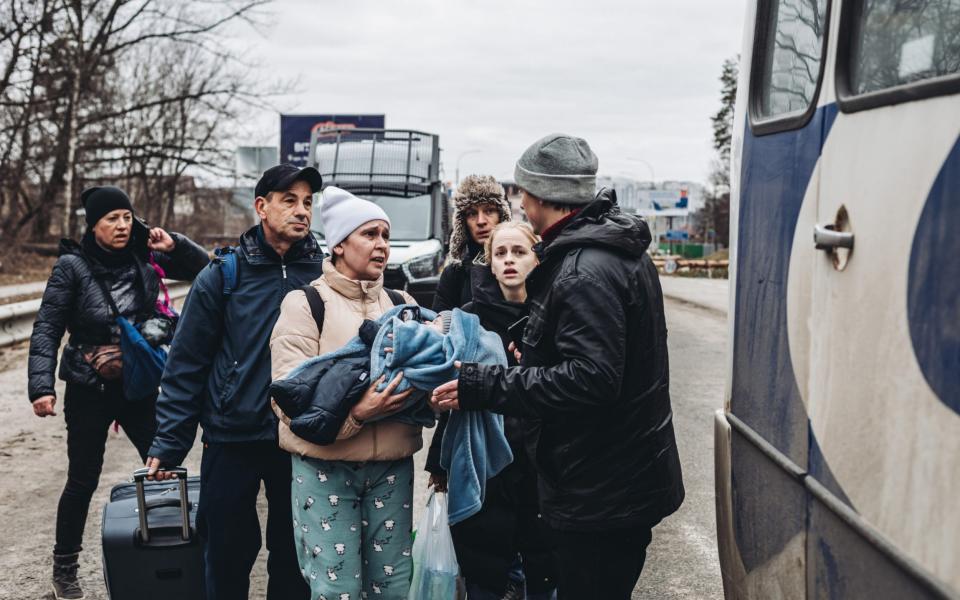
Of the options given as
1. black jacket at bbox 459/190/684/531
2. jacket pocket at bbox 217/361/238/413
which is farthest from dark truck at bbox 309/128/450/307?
black jacket at bbox 459/190/684/531

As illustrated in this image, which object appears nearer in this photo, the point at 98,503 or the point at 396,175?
the point at 98,503

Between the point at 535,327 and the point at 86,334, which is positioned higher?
the point at 535,327

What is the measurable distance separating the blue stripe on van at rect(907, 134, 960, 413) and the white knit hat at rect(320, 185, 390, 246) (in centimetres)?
200

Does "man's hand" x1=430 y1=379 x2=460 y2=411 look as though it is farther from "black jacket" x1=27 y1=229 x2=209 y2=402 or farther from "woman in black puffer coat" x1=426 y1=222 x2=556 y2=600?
"black jacket" x1=27 y1=229 x2=209 y2=402

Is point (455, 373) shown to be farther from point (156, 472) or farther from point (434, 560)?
point (156, 472)

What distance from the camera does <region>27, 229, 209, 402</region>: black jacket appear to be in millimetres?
4598

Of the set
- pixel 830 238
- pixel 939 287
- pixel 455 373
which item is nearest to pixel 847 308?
pixel 830 238

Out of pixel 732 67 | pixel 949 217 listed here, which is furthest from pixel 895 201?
pixel 732 67

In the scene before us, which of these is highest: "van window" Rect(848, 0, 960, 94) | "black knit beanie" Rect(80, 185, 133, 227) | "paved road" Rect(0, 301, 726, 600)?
"van window" Rect(848, 0, 960, 94)

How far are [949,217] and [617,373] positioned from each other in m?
1.17

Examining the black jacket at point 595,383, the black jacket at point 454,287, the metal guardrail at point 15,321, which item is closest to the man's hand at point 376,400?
the black jacket at point 595,383

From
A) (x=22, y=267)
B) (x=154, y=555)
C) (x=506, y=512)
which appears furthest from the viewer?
(x=22, y=267)

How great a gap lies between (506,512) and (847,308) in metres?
2.27

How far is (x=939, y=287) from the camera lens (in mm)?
1710
